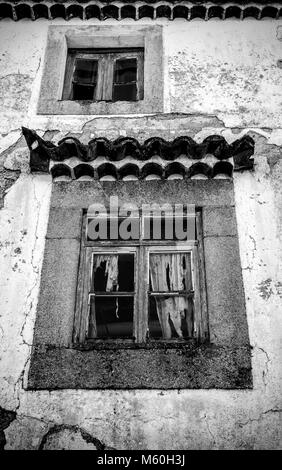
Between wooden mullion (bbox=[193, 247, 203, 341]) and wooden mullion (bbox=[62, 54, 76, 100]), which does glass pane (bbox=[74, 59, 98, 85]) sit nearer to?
wooden mullion (bbox=[62, 54, 76, 100])

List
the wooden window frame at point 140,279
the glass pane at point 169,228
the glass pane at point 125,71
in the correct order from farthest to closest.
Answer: the glass pane at point 125,71
the glass pane at point 169,228
the wooden window frame at point 140,279

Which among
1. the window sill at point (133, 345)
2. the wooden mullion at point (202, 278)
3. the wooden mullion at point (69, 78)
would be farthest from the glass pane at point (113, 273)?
the wooden mullion at point (69, 78)

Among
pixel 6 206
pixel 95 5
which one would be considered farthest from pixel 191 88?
pixel 6 206

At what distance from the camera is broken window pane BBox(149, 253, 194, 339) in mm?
4445

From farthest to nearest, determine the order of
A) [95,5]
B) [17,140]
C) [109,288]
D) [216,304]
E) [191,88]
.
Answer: [95,5] < [191,88] < [17,140] < [109,288] < [216,304]

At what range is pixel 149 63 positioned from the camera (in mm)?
6125

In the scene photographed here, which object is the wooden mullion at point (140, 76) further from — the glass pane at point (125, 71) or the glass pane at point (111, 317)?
the glass pane at point (111, 317)

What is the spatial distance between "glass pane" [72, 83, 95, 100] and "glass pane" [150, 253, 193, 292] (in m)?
2.59

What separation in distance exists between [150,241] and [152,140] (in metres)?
1.10

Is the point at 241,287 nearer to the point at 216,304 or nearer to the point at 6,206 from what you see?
the point at 216,304

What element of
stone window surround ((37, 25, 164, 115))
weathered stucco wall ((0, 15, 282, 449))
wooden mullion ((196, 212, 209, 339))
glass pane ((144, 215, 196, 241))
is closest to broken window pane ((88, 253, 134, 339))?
glass pane ((144, 215, 196, 241))

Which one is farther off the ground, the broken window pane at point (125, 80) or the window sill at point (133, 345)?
the broken window pane at point (125, 80)

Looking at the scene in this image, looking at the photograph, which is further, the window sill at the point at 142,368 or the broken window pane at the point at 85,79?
the broken window pane at the point at 85,79

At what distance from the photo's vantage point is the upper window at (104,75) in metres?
6.14
